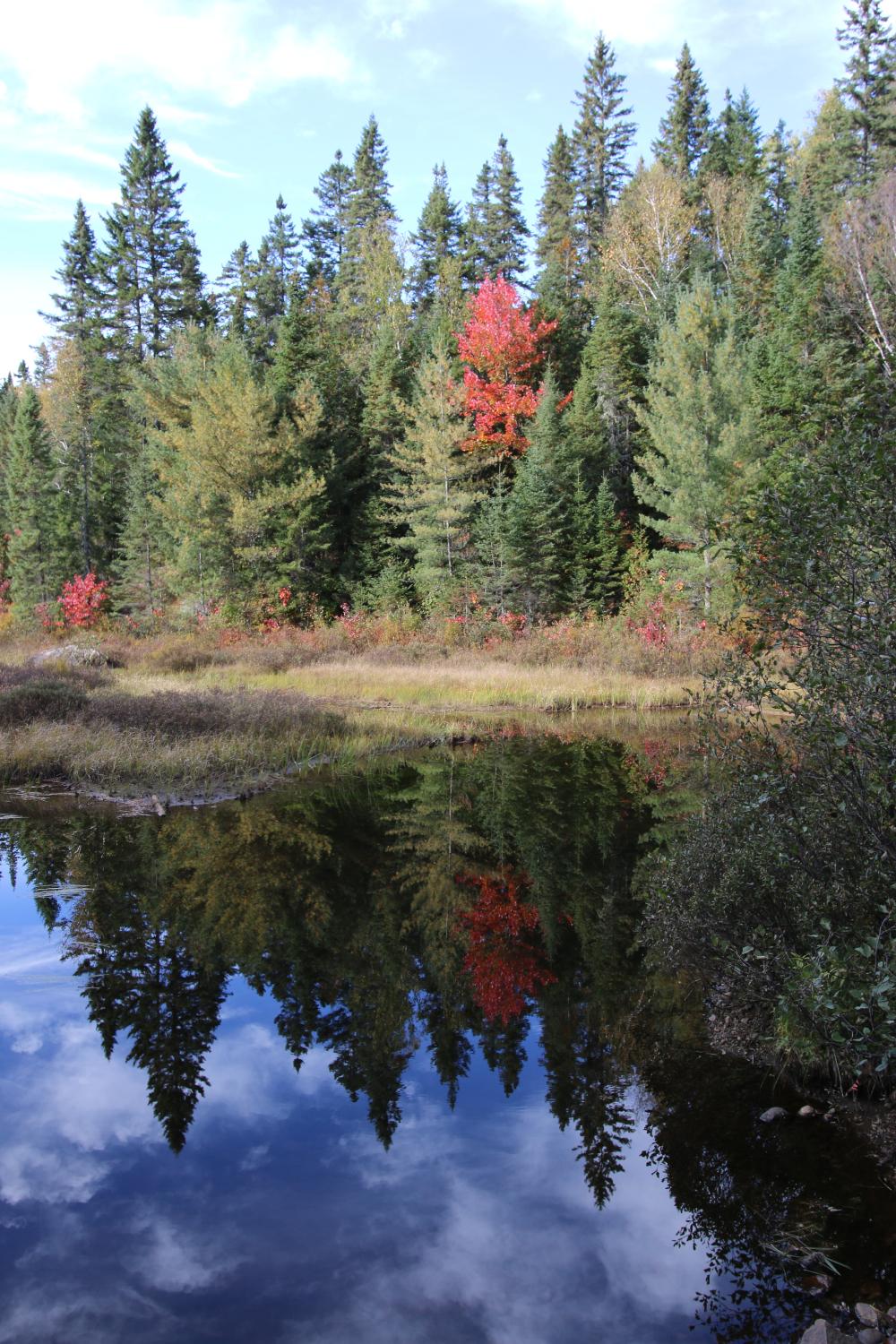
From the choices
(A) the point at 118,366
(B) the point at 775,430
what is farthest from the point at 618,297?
(A) the point at 118,366

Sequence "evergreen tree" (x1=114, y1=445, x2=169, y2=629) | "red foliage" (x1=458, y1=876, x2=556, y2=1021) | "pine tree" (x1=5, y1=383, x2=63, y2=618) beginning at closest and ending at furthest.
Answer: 1. "red foliage" (x1=458, y1=876, x2=556, y2=1021)
2. "evergreen tree" (x1=114, y1=445, x2=169, y2=629)
3. "pine tree" (x1=5, y1=383, x2=63, y2=618)

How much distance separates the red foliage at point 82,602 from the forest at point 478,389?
0.65 feet

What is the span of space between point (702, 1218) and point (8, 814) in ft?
34.5

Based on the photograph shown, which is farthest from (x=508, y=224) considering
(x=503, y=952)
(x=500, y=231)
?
(x=503, y=952)

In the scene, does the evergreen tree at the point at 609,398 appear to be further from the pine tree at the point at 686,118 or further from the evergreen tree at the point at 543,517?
the pine tree at the point at 686,118

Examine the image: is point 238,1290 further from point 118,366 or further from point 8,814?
point 118,366

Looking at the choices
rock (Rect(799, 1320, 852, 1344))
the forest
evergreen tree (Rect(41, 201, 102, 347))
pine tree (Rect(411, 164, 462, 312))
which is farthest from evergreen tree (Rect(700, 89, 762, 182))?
rock (Rect(799, 1320, 852, 1344))

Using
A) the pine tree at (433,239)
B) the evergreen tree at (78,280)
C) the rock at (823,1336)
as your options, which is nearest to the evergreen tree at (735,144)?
the pine tree at (433,239)

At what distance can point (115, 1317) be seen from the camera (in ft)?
13.1

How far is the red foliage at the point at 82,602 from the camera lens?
1556 inches

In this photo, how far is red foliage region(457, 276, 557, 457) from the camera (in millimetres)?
36344

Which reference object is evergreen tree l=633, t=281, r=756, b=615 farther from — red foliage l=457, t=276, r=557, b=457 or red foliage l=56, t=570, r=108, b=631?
red foliage l=56, t=570, r=108, b=631

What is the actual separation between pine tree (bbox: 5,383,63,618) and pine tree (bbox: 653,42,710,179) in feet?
125

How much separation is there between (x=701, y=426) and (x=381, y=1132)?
26.8 m
